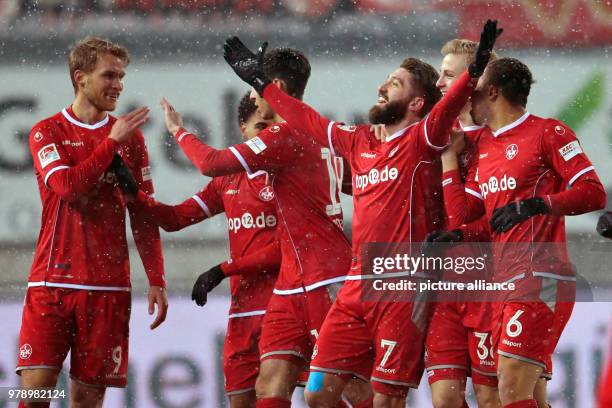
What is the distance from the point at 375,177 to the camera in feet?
18.0

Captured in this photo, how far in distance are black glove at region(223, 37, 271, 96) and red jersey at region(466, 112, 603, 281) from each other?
3.93 feet

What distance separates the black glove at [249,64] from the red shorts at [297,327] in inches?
40.0

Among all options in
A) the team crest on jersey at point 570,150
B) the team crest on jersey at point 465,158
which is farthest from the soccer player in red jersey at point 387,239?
the team crest on jersey at point 570,150

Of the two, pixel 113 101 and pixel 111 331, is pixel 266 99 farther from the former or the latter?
pixel 111 331

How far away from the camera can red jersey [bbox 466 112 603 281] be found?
5.34m

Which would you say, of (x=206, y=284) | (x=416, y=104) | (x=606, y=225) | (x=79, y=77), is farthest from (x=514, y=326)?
(x=79, y=77)

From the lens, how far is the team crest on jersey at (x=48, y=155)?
5.95 meters

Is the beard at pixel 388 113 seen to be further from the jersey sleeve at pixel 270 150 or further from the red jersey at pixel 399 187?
the jersey sleeve at pixel 270 150

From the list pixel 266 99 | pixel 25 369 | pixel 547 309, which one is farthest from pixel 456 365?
pixel 25 369

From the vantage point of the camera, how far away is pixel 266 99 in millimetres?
5816

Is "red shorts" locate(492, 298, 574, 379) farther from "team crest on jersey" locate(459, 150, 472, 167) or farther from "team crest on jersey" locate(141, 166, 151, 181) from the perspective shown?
"team crest on jersey" locate(141, 166, 151, 181)

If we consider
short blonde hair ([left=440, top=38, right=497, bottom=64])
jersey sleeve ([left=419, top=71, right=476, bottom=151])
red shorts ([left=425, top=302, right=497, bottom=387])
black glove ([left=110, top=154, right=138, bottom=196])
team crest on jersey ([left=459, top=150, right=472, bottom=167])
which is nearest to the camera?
jersey sleeve ([left=419, top=71, right=476, bottom=151])

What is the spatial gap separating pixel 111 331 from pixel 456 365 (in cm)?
168

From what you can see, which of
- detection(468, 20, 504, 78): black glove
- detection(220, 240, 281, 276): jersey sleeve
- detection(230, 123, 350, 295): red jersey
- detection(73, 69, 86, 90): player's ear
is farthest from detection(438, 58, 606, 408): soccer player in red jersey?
detection(73, 69, 86, 90): player's ear
